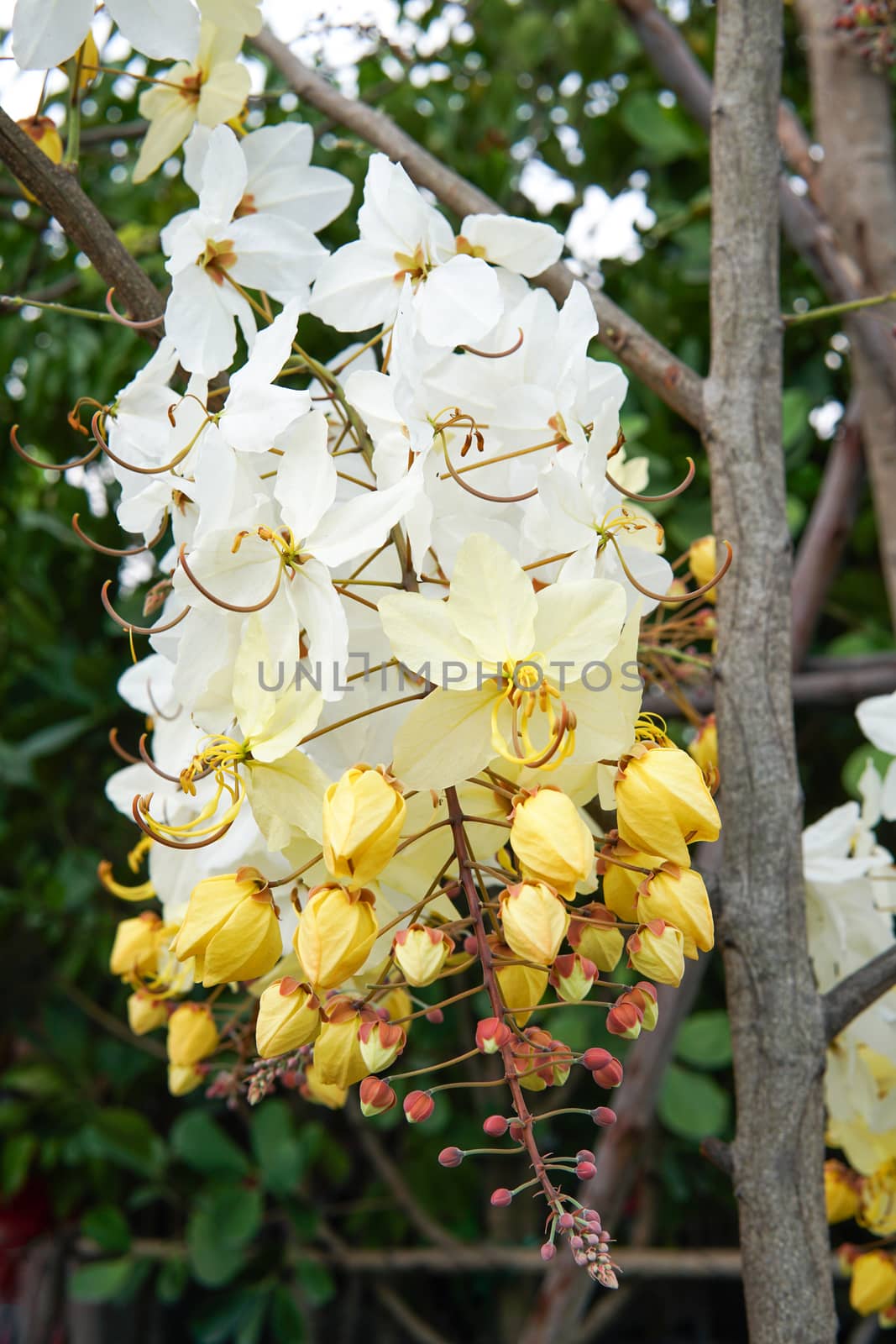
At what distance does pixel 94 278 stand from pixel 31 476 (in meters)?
0.30

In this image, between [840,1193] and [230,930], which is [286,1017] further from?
[840,1193]

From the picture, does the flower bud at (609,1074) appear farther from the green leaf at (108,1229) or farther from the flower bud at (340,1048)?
the green leaf at (108,1229)

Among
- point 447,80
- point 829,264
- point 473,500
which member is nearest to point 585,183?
point 447,80

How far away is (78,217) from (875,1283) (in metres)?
0.75

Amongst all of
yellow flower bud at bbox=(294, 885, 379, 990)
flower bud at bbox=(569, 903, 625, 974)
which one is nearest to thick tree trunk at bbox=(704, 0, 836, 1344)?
flower bud at bbox=(569, 903, 625, 974)

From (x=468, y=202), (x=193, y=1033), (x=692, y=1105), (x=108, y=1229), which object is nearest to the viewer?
(x=193, y=1033)

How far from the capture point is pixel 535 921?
0.41 m

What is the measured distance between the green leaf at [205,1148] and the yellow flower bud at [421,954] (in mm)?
929

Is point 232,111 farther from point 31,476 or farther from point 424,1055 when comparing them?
point 424,1055

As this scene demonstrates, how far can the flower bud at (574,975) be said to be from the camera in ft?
1.44

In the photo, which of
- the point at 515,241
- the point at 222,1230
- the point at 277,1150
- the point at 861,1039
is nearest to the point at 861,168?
the point at 515,241

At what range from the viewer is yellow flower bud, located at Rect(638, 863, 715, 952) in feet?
1.42

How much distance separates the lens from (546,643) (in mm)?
429

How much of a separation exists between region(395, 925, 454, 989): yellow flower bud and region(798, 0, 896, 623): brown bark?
0.79 metres
